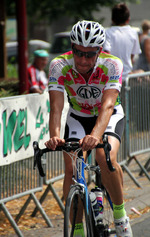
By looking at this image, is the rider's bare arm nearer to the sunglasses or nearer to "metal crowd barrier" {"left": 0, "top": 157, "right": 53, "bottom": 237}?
the sunglasses

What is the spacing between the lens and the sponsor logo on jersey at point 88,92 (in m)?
4.30

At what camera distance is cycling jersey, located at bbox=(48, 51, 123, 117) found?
421cm

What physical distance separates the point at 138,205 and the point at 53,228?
→ 1212 mm

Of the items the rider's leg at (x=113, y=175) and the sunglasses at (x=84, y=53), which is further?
the rider's leg at (x=113, y=175)

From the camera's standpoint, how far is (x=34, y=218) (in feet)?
19.6

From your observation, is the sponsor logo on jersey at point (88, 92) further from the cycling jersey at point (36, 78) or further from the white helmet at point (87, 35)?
the cycling jersey at point (36, 78)

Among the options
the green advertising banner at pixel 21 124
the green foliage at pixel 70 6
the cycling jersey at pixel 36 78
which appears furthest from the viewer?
the green foliage at pixel 70 6

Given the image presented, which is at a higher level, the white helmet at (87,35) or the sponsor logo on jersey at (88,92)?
the white helmet at (87,35)

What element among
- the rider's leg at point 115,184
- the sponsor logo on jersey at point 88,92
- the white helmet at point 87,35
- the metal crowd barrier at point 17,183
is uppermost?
the white helmet at point 87,35

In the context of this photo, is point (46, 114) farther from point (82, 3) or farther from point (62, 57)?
point (82, 3)

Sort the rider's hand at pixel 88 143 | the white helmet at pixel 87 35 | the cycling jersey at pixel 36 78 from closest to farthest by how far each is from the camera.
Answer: the rider's hand at pixel 88 143 → the white helmet at pixel 87 35 → the cycling jersey at pixel 36 78

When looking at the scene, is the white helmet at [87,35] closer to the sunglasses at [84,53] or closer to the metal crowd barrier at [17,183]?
the sunglasses at [84,53]

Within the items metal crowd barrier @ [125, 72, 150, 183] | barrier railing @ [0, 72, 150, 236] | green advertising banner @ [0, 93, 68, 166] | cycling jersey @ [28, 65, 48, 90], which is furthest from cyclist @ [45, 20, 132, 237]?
cycling jersey @ [28, 65, 48, 90]

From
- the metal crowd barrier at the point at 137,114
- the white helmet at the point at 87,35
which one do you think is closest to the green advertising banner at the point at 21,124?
the white helmet at the point at 87,35
